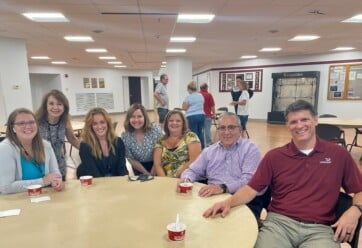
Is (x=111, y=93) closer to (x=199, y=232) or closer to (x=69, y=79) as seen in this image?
(x=69, y=79)

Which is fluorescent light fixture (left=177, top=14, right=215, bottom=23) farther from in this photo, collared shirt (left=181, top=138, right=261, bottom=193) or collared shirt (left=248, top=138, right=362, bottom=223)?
collared shirt (left=248, top=138, right=362, bottom=223)

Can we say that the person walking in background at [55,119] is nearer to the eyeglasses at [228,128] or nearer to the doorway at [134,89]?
the eyeglasses at [228,128]

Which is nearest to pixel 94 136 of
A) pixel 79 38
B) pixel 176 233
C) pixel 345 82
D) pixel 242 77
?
pixel 176 233

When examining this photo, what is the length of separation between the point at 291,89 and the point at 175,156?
9203 mm

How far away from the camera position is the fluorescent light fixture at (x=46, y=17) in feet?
13.7

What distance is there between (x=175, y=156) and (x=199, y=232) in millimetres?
1307

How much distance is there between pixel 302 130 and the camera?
1.66 m

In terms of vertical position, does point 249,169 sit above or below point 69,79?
below

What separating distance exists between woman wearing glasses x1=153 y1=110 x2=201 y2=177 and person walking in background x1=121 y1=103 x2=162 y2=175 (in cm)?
22

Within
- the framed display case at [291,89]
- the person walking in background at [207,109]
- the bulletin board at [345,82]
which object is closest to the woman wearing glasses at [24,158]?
the person walking in background at [207,109]

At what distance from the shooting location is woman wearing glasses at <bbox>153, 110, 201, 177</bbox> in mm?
2512

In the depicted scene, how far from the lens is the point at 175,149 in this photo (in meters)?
2.52

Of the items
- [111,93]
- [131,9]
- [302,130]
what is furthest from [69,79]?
[302,130]

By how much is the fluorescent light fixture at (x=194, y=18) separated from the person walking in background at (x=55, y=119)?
8.59ft
